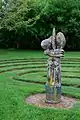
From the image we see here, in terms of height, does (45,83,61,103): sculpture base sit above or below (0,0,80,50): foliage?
below

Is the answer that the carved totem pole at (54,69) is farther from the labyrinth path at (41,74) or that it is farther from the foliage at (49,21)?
the foliage at (49,21)

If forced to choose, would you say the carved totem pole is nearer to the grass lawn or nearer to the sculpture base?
the sculpture base

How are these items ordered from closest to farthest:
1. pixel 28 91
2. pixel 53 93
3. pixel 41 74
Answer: pixel 53 93, pixel 28 91, pixel 41 74

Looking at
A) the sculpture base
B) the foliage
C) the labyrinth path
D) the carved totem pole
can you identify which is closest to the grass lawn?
the labyrinth path

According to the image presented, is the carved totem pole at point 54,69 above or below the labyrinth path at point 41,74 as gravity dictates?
above

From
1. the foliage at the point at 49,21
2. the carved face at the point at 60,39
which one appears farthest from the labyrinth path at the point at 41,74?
the foliage at the point at 49,21

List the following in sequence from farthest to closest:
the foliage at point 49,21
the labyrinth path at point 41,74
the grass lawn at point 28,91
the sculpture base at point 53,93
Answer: the foliage at point 49,21
the labyrinth path at point 41,74
the sculpture base at point 53,93
the grass lawn at point 28,91

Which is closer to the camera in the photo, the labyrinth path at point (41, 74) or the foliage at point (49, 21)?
the labyrinth path at point (41, 74)

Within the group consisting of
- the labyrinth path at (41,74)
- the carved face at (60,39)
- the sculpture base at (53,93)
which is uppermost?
the carved face at (60,39)

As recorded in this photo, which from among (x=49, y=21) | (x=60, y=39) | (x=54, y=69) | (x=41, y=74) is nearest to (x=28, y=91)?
(x=54, y=69)

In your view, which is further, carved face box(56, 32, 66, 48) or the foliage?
the foliage

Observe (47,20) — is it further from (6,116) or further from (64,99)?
(6,116)

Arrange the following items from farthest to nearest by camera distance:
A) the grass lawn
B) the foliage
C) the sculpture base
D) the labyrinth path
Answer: the foliage → the labyrinth path → the sculpture base → the grass lawn

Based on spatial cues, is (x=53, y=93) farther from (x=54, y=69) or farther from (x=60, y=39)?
(x=60, y=39)
